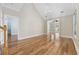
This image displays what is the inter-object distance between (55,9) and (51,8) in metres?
0.08

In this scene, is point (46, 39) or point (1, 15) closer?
point (1, 15)

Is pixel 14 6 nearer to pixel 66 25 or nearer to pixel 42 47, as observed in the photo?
pixel 42 47

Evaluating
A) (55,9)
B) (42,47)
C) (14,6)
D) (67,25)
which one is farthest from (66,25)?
(14,6)

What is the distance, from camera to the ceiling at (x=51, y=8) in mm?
1935

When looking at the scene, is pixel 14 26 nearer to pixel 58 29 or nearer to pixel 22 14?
pixel 22 14

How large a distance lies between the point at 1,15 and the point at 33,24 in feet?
2.04

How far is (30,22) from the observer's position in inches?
77.6

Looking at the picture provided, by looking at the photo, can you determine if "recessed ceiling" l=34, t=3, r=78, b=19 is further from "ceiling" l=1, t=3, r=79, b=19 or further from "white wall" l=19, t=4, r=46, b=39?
"white wall" l=19, t=4, r=46, b=39

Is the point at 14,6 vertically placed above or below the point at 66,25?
above

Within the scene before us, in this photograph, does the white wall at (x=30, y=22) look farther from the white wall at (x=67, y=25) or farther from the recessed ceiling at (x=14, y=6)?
the white wall at (x=67, y=25)

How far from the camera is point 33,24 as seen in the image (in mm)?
1966

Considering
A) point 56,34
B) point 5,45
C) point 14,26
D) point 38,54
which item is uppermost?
point 14,26

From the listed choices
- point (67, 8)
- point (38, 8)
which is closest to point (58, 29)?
point (67, 8)

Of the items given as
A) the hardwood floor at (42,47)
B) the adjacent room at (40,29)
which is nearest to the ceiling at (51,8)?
the adjacent room at (40,29)
